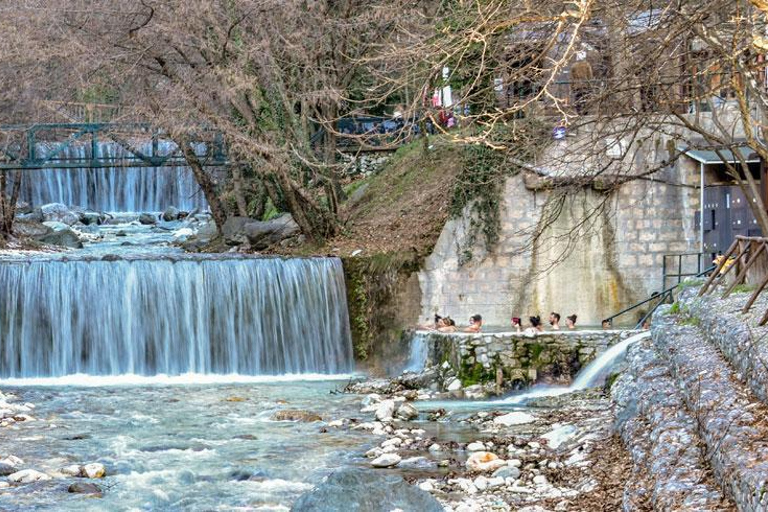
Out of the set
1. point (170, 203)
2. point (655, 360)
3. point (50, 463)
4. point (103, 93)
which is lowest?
point (50, 463)

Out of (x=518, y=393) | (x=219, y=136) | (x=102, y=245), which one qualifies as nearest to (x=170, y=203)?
(x=102, y=245)

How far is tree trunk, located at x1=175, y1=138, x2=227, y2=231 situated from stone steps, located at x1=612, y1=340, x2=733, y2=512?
14788 millimetres

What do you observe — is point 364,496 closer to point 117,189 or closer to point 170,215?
point 170,215

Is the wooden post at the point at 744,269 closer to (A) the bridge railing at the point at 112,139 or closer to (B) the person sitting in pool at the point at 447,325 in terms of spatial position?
(B) the person sitting in pool at the point at 447,325

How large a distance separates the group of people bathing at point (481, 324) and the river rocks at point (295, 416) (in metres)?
4.12

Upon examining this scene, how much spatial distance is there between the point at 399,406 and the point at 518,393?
98.4 inches

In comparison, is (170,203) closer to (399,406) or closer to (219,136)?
(219,136)

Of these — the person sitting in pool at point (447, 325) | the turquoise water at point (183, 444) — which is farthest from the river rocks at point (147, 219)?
the person sitting in pool at point (447, 325)

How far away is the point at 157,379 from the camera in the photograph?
20000mm

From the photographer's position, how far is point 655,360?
1256 cm

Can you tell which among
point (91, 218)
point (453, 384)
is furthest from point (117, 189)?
point (453, 384)

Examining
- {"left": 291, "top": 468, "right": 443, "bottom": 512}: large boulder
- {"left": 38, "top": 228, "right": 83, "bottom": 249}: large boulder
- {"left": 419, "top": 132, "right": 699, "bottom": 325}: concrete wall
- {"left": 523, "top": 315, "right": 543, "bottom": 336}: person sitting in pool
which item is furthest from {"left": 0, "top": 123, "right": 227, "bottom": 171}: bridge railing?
{"left": 291, "top": 468, "right": 443, "bottom": 512}: large boulder

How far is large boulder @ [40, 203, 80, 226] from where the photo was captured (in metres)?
35.2

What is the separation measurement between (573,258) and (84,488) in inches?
461
